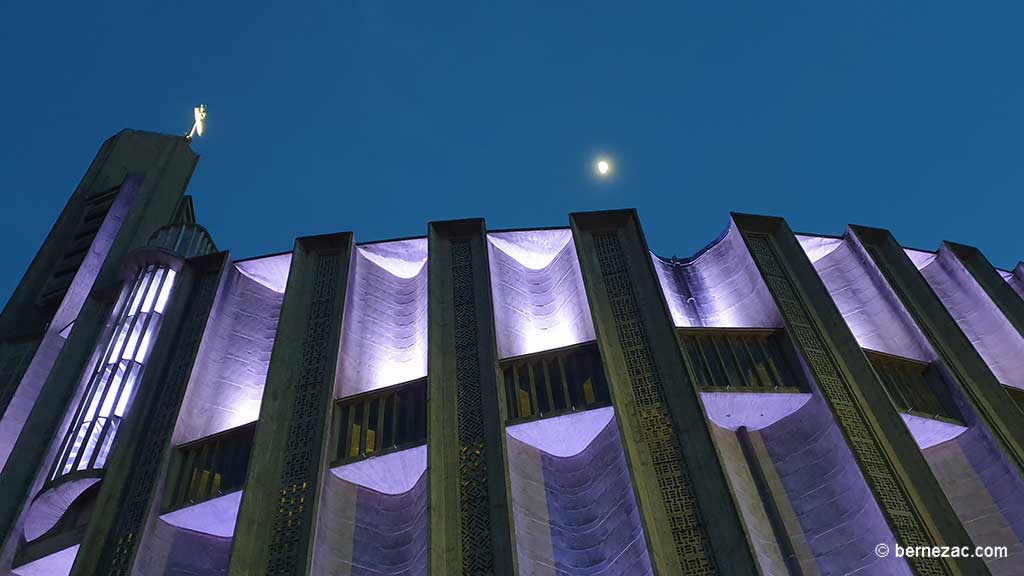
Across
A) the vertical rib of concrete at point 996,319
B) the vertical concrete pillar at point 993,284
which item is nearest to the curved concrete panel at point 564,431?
the vertical rib of concrete at point 996,319

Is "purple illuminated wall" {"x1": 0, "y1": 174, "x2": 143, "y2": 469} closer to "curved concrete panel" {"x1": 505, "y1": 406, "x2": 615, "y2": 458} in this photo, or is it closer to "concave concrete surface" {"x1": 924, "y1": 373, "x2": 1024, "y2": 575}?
"curved concrete panel" {"x1": 505, "y1": 406, "x2": 615, "y2": 458}

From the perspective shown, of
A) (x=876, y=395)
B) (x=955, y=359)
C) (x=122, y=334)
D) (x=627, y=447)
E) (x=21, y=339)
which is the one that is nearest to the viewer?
(x=627, y=447)

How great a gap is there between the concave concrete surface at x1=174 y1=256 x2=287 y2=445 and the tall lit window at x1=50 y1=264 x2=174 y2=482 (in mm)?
930

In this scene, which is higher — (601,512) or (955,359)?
(955,359)

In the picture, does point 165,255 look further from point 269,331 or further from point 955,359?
point 955,359

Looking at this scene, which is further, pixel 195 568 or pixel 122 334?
pixel 122 334

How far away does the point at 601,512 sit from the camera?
391 inches

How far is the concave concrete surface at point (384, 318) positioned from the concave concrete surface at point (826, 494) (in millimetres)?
4992

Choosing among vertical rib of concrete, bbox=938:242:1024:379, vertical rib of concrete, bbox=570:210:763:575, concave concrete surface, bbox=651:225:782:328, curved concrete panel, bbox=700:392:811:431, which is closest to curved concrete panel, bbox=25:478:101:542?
vertical rib of concrete, bbox=570:210:763:575

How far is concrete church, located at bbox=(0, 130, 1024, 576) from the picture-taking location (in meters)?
9.47

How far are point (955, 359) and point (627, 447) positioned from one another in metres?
5.41

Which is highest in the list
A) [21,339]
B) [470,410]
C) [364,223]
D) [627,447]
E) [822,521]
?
[364,223]

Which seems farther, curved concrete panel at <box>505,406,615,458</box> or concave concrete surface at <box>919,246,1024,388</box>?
concave concrete surface at <box>919,246,1024,388</box>

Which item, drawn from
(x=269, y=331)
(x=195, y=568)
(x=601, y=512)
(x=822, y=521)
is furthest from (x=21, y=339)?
(x=822, y=521)
